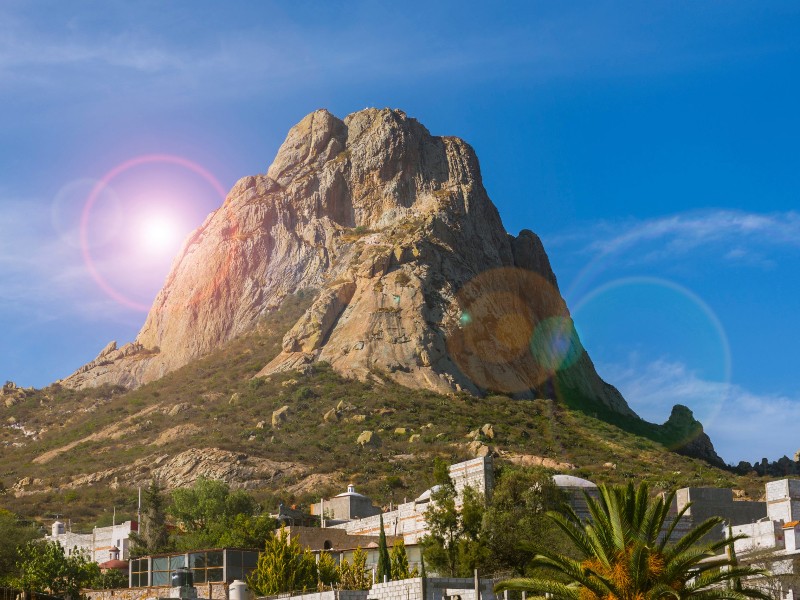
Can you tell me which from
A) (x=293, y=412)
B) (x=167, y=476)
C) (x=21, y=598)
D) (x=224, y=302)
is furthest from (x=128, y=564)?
(x=224, y=302)

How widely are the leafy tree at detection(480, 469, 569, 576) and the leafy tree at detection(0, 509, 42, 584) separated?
28.8 meters

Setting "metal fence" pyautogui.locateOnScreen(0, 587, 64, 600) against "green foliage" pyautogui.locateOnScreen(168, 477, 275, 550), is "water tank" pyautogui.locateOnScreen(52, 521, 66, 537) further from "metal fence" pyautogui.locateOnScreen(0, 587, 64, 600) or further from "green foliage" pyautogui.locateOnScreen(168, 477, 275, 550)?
"metal fence" pyautogui.locateOnScreen(0, 587, 64, 600)

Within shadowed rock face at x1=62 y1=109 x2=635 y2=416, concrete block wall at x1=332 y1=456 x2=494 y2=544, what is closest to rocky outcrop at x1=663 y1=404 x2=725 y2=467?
shadowed rock face at x1=62 y1=109 x2=635 y2=416

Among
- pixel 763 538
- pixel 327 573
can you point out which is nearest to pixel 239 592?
pixel 327 573

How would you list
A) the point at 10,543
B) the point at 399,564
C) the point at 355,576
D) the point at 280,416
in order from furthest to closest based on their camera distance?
the point at 280,416
the point at 10,543
the point at 399,564
the point at 355,576

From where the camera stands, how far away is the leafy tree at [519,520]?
160 ft

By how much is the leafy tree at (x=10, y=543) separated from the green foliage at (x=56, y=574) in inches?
216

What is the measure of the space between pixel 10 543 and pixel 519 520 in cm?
3549

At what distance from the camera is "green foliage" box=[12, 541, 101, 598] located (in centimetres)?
5750

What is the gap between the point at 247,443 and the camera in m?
121

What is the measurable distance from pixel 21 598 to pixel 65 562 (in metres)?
25.8

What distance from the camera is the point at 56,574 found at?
58.6 m

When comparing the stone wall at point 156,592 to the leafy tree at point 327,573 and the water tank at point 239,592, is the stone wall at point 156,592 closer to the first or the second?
the water tank at point 239,592

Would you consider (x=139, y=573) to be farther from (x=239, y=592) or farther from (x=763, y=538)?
(x=763, y=538)
